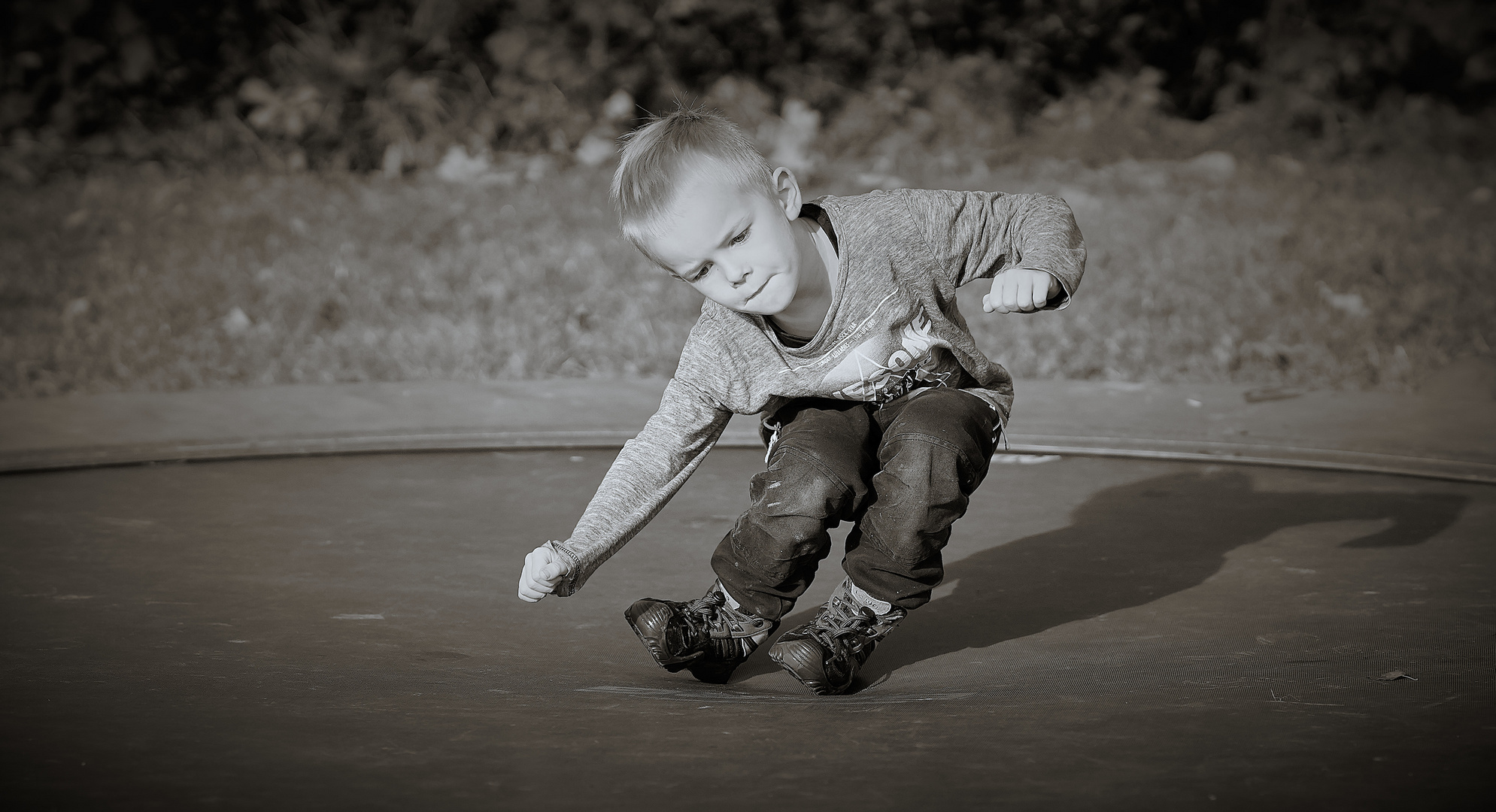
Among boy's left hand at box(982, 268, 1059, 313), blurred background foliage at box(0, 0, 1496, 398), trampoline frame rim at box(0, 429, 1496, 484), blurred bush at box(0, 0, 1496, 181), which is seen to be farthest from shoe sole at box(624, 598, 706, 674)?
blurred bush at box(0, 0, 1496, 181)

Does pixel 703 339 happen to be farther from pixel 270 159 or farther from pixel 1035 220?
pixel 270 159

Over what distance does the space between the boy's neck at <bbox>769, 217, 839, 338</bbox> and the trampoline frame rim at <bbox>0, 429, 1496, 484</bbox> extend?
2.81 feet

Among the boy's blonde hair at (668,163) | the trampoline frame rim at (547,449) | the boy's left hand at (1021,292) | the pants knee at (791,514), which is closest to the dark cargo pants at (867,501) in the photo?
the pants knee at (791,514)

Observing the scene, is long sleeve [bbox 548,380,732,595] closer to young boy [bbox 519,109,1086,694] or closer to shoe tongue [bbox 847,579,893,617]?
young boy [bbox 519,109,1086,694]

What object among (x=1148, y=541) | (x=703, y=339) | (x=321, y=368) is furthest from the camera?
(x=321, y=368)

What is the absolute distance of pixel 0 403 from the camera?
2400mm

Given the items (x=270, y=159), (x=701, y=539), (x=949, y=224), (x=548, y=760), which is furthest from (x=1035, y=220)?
(x=270, y=159)

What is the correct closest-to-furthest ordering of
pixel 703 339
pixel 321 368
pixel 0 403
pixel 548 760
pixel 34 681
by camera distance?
pixel 548 760 → pixel 34 681 → pixel 703 339 → pixel 0 403 → pixel 321 368

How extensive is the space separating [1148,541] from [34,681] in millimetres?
1171

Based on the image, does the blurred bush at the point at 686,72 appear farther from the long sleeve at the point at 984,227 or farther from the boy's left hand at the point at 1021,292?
the boy's left hand at the point at 1021,292

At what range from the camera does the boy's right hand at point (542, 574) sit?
1.18 meters

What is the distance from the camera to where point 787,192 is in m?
1.29

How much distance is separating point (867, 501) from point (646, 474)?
0.20 meters

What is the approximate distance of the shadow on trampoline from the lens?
1396 millimetres
